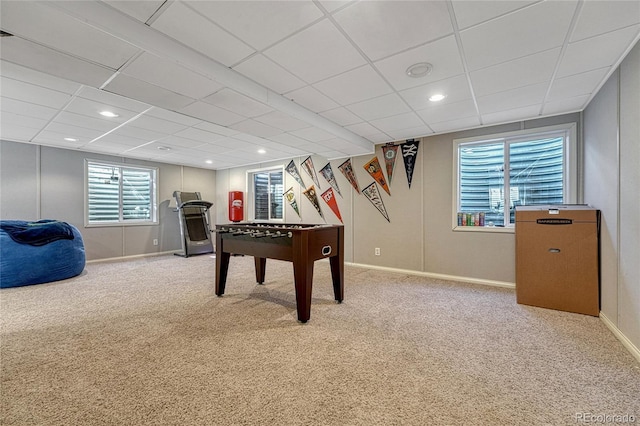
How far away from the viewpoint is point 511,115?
11.1 ft

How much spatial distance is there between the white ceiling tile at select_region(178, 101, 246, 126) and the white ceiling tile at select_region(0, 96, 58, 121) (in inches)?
71.1

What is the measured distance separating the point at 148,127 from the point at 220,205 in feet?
12.5

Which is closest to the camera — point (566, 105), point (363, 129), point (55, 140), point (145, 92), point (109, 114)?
point (145, 92)

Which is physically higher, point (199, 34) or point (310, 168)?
point (199, 34)

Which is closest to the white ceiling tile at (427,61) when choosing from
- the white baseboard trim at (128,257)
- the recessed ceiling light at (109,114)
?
the recessed ceiling light at (109,114)

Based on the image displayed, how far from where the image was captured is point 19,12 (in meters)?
1.48

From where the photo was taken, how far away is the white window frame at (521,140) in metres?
3.26

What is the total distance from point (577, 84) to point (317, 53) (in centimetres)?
251

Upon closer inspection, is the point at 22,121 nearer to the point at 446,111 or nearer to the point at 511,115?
the point at 446,111

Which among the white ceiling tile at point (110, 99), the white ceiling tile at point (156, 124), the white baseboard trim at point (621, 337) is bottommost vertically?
the white baseboard trim at point (621, 337)

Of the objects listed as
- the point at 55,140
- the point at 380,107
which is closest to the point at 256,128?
the point at 380,107

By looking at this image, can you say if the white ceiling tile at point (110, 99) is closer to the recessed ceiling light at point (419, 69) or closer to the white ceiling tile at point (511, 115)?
the recessed ceiling light at point (419, 69)

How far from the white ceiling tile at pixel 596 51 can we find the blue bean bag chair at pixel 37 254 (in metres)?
6.28

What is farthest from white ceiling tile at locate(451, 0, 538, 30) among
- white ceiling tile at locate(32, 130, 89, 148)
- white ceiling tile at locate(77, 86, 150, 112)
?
white ceiling tile at locate(32, 130, 89, 148)
